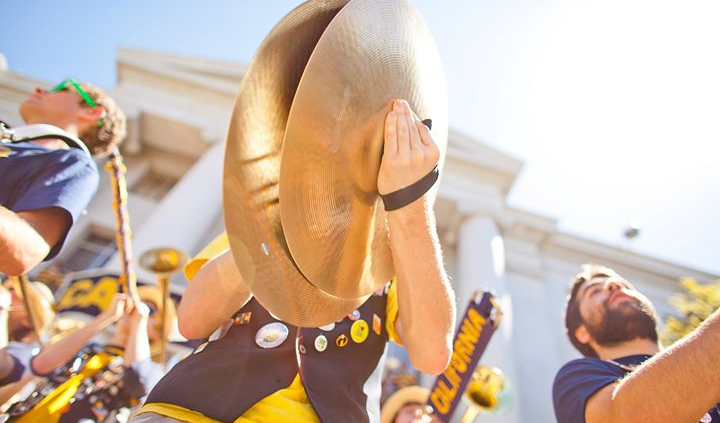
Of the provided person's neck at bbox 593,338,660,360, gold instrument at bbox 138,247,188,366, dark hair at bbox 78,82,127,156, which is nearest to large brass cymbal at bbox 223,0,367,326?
person's neck at bbox 593,338,660,360

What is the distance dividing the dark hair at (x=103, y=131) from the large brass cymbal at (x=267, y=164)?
2082 millimetres

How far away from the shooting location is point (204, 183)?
1080 cm

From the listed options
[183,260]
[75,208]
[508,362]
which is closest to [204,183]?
[183,260]

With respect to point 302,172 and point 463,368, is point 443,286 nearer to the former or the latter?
point 302,172

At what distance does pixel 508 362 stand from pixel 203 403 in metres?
8.06

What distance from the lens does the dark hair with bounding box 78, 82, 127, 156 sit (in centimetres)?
246

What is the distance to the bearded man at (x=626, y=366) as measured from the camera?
1.17 m

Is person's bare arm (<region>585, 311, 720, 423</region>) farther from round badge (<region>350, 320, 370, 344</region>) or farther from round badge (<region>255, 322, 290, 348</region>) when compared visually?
round badge (<region>255, 322, 290, 348</region>)

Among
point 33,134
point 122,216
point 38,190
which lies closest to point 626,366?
point 38,190

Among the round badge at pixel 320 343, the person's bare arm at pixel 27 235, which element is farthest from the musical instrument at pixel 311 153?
the person's bare arm at pixel 27 235

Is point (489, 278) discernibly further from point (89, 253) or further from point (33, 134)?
point (89, 253)

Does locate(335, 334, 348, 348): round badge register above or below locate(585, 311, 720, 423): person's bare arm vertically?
below

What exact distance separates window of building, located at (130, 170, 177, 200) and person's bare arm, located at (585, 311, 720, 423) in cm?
1340

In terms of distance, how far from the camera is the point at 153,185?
1332cm
